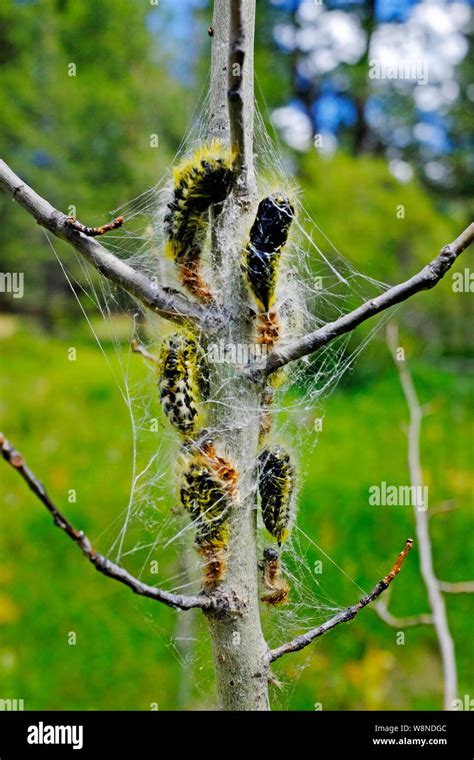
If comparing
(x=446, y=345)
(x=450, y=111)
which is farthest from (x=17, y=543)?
(x=450, y=111)

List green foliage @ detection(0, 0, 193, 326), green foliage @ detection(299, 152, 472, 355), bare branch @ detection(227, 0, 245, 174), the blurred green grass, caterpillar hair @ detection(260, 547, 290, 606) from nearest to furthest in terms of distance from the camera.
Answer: bare branch @ detection(227, 0, 245, 174) → caterpillar hair @ detection(260, 547, 290, 606) → the blurred green grass → green foliage @ detection(299, 152, 472, 355) → green foliage @ detection(0, 0, 193, 326)

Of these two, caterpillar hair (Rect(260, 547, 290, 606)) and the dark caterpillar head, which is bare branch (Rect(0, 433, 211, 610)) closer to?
caterpillar hair (Rect(260, 547, 290, 606))

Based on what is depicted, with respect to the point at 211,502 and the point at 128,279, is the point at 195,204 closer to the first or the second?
the point at 128,279

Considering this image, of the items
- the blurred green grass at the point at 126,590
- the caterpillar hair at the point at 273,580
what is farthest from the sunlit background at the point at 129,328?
the caterpillar hair at the point at 273,580

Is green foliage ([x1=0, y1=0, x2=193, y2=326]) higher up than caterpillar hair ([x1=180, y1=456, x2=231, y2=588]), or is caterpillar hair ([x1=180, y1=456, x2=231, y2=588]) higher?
green foliage ([x1=0, y1=0, x2=193, y2=326])

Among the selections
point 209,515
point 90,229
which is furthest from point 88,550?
point 90,229

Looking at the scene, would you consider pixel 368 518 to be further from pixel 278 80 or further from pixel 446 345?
pixel 278 80

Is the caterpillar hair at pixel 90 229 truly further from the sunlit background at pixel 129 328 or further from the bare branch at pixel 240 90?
the sunlit background at pixel 129 328

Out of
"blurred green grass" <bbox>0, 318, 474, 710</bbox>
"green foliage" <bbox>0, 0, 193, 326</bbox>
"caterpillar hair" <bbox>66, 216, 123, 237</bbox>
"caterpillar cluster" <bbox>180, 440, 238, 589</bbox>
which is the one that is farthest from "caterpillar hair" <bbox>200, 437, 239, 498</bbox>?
"green foliage" <bbox>0, 0, 193, 326</bbox>
